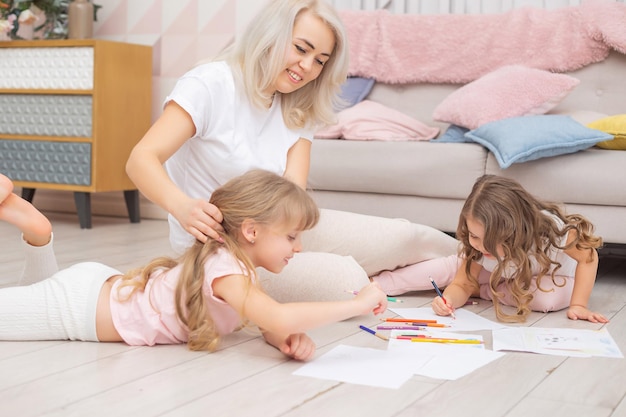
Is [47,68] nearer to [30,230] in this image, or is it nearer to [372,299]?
[30,230]

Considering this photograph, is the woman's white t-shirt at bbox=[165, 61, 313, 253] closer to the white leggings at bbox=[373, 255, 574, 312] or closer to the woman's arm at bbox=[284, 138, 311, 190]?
the woman's arm at bbox=[284, 138, 311, 190]

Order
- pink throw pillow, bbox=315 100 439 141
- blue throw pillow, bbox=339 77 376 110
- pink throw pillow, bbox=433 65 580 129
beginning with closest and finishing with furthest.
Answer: pink throw pillow, bbox=433 65 580 129 < pink throw pillow, bbox=315 100 439 141 < blue throw pillow, bbox=339 77 376 110

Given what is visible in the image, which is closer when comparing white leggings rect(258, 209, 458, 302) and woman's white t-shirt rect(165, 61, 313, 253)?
woman's white t-shirt rect(165, 61, 313, 253)

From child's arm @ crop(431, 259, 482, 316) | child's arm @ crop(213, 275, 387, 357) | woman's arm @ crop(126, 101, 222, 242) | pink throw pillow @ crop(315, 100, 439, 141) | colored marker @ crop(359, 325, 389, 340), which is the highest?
woman's arm @ crop(126, 101, 222, 242)

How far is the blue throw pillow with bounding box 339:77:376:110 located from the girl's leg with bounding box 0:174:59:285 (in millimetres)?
1756

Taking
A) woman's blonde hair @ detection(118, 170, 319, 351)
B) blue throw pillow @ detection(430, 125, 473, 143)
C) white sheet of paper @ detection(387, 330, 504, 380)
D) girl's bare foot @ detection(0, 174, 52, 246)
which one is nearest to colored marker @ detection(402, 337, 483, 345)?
white sheet of paper @ detection(387, 330, 504, 380)

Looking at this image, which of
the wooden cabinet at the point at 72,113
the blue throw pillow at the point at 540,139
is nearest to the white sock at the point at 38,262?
the blue throw pillow at the point at 540,139

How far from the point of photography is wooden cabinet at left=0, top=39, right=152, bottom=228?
3.60m

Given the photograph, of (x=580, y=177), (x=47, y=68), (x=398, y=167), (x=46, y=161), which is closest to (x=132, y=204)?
(x=46, y=161)

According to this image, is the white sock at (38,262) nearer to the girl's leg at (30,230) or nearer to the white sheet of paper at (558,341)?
the girl's leg at (30,230)

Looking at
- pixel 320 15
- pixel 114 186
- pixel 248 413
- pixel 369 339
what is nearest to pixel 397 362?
pixel 369 339

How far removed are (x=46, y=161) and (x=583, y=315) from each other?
2.59 meters

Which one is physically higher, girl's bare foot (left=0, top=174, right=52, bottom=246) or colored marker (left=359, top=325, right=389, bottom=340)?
girl's bare foot (left=0, top=174, right=52, bottom=246)

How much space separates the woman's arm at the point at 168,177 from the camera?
1520 mm
